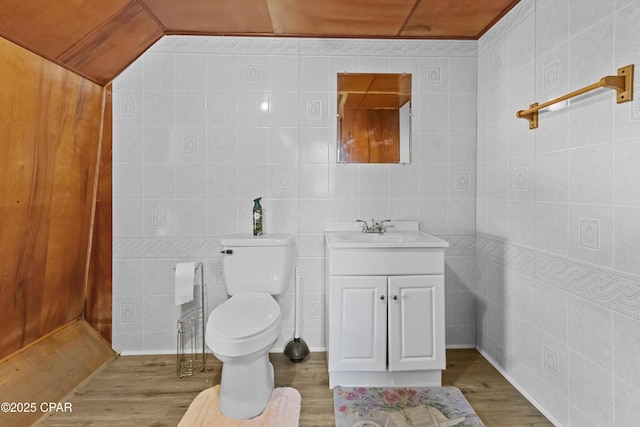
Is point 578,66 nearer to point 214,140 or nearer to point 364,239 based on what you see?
point 364,239

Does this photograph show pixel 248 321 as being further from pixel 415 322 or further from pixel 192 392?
pixel 415 322

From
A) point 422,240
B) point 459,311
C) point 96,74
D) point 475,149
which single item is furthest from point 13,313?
point 475,149

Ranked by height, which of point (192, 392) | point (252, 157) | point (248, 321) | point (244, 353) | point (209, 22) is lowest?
point (192, 392)

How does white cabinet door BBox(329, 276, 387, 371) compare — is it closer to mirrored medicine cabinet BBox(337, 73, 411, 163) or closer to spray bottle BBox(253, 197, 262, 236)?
spray bottle BBox(253, 197, 262, 236)

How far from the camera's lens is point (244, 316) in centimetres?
175

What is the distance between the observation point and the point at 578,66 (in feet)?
4.93

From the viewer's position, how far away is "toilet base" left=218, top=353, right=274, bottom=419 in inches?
65.9

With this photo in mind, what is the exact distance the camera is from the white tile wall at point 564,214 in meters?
1.29

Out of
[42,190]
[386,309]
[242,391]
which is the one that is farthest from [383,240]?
[42,190]

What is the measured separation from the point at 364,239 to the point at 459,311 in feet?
3.00

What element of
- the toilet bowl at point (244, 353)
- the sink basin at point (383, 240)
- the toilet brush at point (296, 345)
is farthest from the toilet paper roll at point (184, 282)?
the sink basin at point (383, 240)

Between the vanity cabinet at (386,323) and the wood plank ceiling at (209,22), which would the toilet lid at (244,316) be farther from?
the wood plank ceiling at (209,22)

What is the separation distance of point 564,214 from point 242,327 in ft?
5.20

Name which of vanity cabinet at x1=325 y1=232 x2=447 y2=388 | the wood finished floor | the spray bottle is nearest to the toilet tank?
the spray bottle
